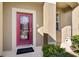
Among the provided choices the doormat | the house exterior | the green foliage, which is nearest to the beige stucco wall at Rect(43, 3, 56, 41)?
the house exterior

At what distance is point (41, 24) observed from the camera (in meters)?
6.88

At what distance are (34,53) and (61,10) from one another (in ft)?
7.09

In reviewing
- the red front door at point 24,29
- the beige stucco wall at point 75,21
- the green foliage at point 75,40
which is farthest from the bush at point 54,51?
the beige stucco wall at point 75,21

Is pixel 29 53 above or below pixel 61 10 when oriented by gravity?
below

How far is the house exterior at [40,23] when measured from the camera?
6805 mm

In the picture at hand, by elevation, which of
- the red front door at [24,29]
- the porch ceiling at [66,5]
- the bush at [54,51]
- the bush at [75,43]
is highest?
the porch ceiling at [66,5]

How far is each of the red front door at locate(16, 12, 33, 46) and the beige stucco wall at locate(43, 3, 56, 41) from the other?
2.11 ft

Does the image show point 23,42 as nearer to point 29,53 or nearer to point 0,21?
point 29,53

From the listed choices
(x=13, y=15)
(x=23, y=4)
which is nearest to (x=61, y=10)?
(x=23, y=4)

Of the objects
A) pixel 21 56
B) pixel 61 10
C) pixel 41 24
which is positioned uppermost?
pixel 61 10

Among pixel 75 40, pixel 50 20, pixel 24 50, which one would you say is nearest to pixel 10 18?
pixel 24 50

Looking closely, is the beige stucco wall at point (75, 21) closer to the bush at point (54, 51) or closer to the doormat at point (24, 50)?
the bush at point (54, 51)

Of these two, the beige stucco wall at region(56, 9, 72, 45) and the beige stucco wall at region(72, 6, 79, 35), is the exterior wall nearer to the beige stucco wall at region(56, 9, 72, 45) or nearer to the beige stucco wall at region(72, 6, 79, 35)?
the beige stucco wall at region(56, 9, 72, 45)

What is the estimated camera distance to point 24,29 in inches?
275
